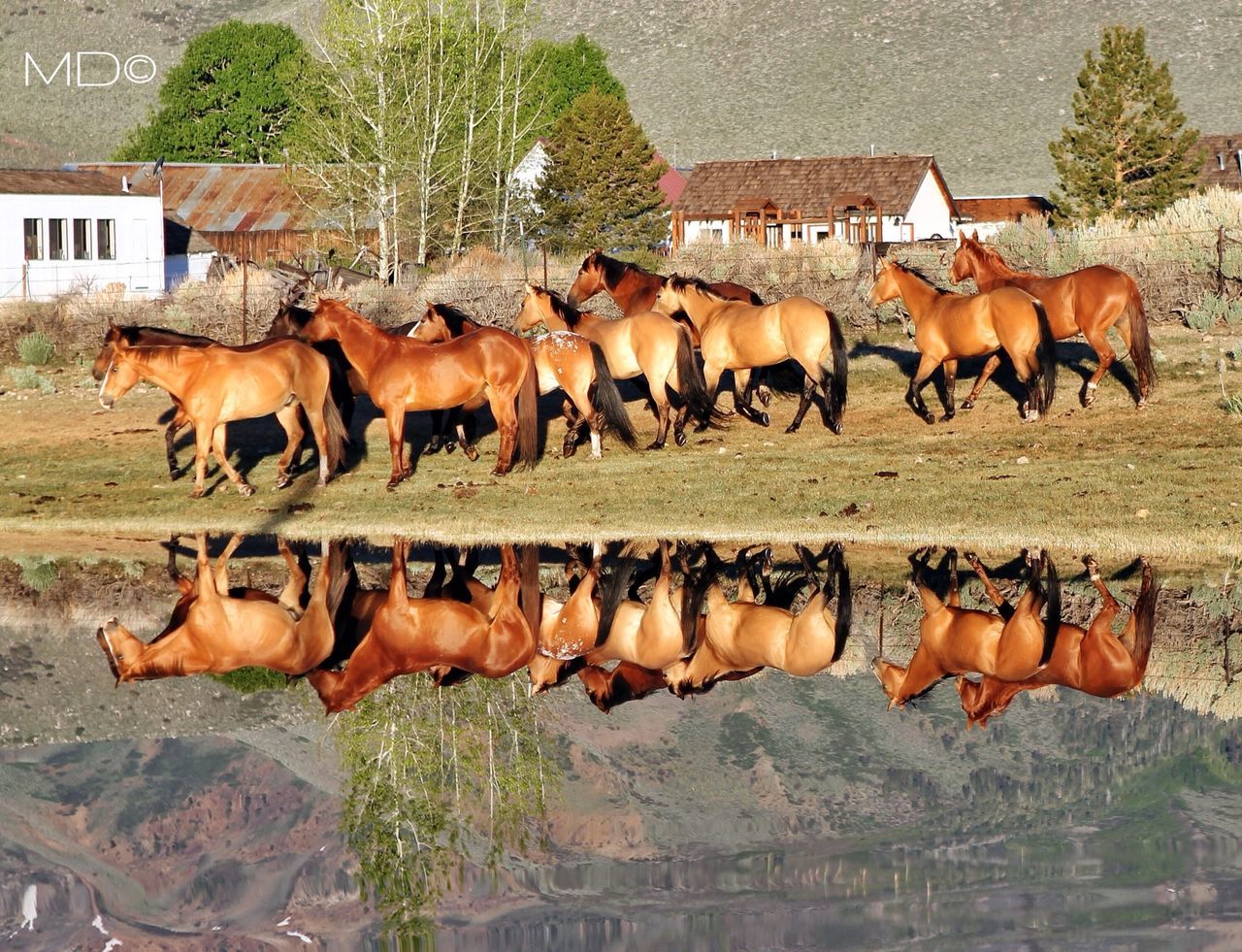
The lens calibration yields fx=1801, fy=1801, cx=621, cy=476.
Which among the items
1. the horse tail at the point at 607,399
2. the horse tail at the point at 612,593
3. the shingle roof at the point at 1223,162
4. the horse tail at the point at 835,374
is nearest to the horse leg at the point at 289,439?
the horse tail at the point at 607,399

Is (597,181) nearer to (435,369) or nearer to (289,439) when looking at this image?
(289,439)

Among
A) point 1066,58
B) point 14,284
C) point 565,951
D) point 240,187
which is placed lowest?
point 565,951

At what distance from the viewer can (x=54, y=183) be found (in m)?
44.4

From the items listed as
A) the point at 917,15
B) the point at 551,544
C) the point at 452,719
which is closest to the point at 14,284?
the point at 551,544

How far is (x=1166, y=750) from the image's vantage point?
9.59 m

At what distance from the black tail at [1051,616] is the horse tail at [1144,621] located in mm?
482

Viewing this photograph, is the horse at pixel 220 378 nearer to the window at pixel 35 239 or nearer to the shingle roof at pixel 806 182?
the window at pixel 35 239

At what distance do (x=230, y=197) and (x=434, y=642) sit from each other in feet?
160

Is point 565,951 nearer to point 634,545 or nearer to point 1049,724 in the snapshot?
point 1049,724

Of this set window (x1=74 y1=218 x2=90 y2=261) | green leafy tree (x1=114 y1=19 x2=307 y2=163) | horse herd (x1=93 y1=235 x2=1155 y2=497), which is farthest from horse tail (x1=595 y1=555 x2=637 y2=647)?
green leafy tree (x1=114 y1=19 x2=307 y2=163)

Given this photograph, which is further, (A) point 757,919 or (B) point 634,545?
(B) point 634,545

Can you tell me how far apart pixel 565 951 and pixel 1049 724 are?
3916 millimetres

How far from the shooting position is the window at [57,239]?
1727 inches

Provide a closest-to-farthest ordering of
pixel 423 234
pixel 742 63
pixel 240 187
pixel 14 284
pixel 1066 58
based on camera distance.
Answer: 1. pixel 14 284
2. pixel 423 234
3. pixel 240 187
4. pixel 1066 58
5. pixel 742 63
